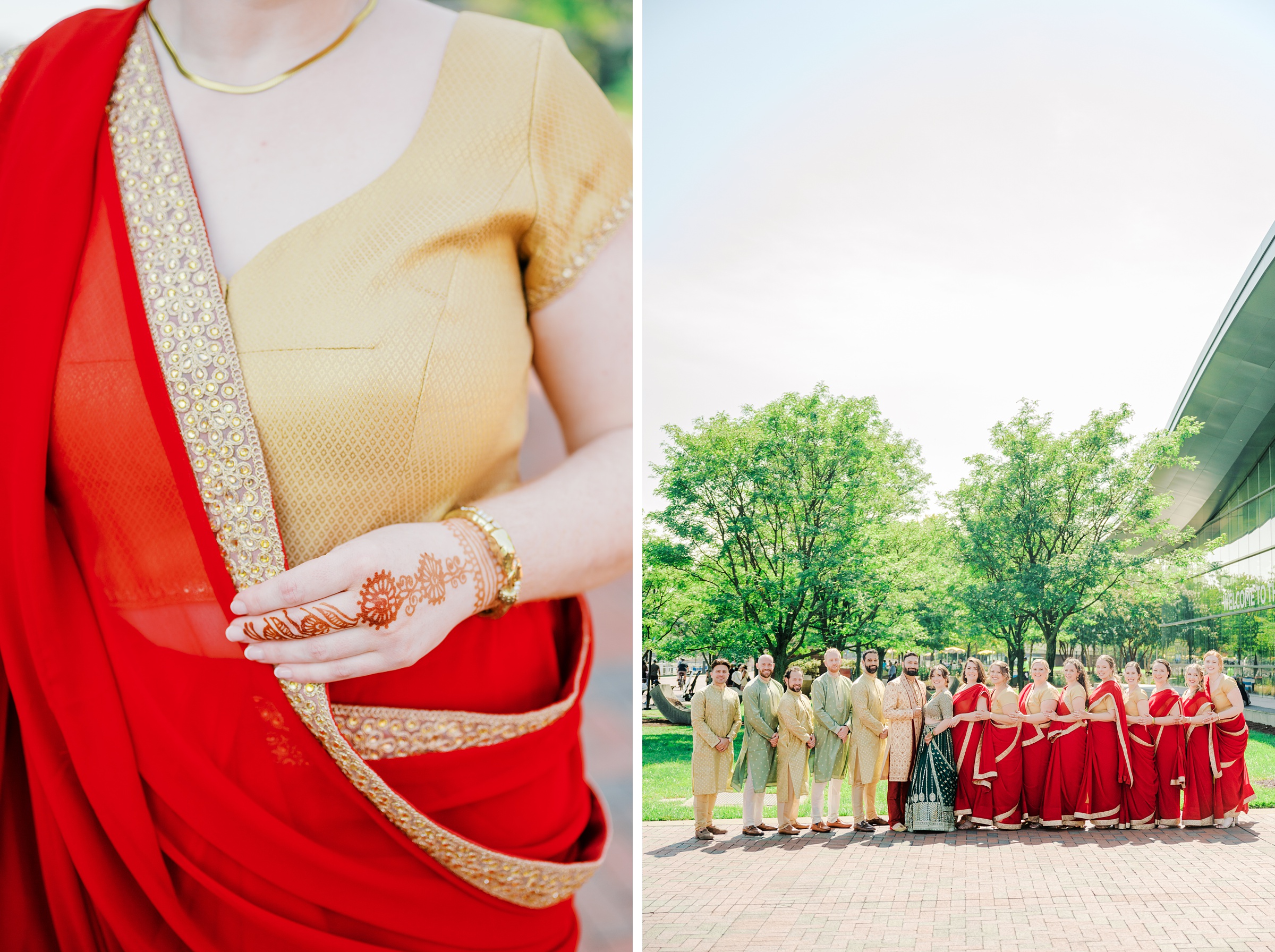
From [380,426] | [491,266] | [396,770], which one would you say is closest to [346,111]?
[491,266]

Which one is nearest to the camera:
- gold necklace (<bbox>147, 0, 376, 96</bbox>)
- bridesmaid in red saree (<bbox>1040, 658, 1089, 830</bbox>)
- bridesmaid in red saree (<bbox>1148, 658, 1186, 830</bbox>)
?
gold necklace (<bbox>147, 0, 376, 96</bbox>)

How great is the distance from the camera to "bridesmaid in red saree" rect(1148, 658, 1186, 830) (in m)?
3.46

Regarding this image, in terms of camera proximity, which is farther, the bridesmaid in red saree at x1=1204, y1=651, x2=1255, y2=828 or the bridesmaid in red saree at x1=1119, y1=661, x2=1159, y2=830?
the bridesmaid in red saree at x1=1119, y1=661, x2=1159, y2=830

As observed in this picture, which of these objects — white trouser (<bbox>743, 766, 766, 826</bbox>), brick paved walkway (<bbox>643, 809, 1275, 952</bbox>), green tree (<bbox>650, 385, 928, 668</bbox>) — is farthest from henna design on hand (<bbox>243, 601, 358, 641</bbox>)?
white trouser (<bbox>743, 766, 766, 826</bbox>)

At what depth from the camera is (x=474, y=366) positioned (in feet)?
3.39

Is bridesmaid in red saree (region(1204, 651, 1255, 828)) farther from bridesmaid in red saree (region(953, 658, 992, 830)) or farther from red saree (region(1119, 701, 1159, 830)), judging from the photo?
bridesmaid in red saree (region(953, 658, 992, 830))

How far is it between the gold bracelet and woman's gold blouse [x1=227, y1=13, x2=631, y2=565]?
0.10 ft

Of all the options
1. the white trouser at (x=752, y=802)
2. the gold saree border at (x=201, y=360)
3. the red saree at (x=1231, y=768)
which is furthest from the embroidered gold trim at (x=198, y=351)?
the red saree at (x=1231, y=768)

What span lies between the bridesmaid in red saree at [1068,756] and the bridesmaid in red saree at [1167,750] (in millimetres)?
266

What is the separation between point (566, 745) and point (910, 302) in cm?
278

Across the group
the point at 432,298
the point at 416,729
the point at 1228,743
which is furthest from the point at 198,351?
the point at 1228,743

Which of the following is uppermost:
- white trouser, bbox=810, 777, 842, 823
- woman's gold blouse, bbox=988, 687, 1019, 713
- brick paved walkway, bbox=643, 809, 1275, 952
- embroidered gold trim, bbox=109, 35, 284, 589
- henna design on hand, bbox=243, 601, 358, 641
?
embroidered gold trim, bbox=109, 35, 284, 589

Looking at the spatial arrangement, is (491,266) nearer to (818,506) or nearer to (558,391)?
(558,391)

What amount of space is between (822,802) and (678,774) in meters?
0.66
